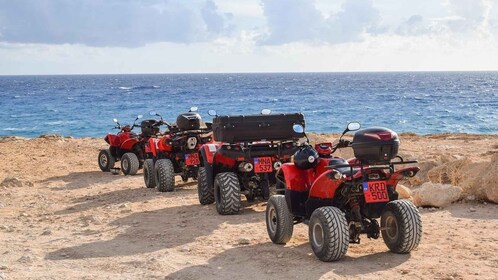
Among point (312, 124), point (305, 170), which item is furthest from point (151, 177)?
point (312, 124)

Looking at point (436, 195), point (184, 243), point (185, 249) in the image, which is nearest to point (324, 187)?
point (185, 249)

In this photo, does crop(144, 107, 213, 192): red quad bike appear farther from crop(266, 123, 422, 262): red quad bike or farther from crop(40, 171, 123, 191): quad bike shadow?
crop(266, 123, 422, 262): red quad bike

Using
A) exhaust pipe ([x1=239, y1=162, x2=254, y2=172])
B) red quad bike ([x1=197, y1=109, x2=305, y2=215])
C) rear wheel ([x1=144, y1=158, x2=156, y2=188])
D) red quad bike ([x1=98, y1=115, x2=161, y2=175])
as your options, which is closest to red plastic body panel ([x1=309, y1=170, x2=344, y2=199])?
red quad bike ([x1=197, y1=109, x2=305, y2=215])

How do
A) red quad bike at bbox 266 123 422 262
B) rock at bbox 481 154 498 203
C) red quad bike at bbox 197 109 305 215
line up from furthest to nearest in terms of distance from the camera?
1. red quad bike at bbox 197 109 305 215
2. rock at bbox 481 154 498 203
3. red quad bike at bbox 266 123 422 262

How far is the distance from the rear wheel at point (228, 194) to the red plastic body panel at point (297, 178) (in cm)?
205

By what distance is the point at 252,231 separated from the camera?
30.9ft

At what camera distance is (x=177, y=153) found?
14211 millimetres

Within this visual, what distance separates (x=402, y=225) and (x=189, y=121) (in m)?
7.19

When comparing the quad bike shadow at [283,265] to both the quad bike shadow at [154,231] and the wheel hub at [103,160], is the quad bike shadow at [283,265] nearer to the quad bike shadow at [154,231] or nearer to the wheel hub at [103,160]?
the quad bike shadow at [154,231]

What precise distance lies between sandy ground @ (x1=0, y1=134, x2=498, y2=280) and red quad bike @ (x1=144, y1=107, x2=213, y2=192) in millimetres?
361

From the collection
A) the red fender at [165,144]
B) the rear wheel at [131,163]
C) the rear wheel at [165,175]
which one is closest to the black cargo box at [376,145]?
the rear wheel at [165,175]

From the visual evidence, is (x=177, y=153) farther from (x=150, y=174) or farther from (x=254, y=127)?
(x=254, y=127)

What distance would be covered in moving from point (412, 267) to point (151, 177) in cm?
788

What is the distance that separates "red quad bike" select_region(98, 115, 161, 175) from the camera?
16469 mm
